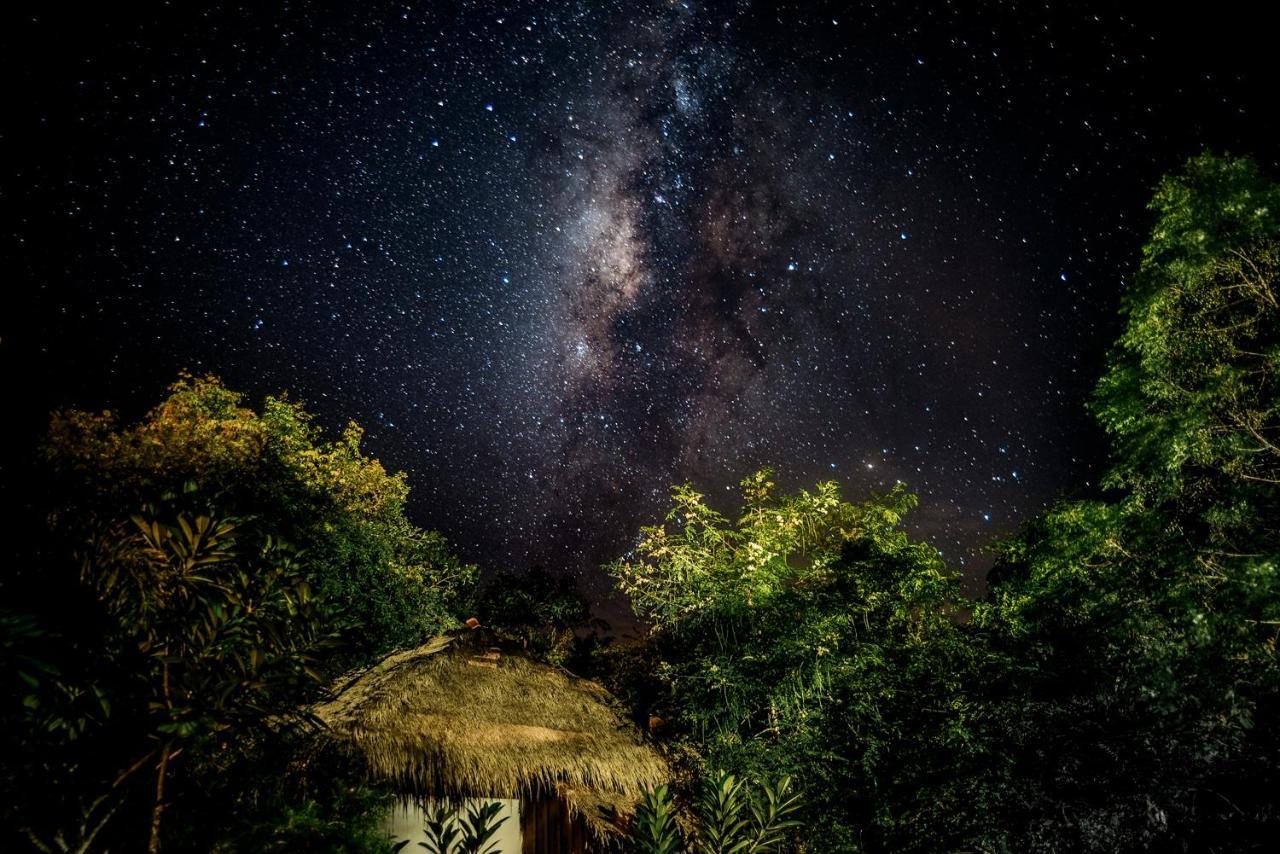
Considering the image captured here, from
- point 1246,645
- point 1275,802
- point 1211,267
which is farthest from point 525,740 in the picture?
point 1211,267

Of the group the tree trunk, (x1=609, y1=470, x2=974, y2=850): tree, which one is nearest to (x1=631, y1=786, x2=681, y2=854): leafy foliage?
the tree trunk

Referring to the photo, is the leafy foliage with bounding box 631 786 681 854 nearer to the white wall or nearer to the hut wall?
the white wall

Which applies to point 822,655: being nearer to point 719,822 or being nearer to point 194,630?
point 719,822

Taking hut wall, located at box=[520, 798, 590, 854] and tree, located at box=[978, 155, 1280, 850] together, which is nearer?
tree, located at box=[978, 155, 1280, 850]

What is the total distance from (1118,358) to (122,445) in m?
21.5

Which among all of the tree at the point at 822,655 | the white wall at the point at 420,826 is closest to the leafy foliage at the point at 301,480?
the white wall at the point at 420,826

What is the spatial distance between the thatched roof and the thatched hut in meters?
0.01

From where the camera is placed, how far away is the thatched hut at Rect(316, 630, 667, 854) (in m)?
6.12

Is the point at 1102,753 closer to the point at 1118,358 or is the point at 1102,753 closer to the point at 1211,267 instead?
the point at 1211,267

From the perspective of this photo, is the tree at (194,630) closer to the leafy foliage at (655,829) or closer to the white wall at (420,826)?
the leafy foliage at (655,829)

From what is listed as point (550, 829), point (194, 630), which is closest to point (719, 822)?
point (194, 630)

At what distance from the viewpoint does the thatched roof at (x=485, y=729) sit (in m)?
6.11

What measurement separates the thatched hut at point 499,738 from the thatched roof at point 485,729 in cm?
1

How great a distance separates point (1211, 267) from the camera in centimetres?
793
